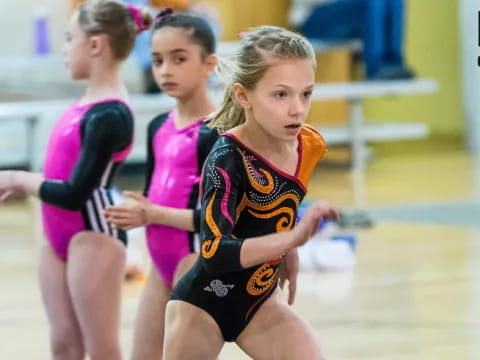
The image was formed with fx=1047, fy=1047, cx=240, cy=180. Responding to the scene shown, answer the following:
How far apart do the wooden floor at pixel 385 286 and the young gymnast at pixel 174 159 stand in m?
1.03

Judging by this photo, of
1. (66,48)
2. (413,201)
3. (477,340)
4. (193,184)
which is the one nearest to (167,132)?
(193,184)

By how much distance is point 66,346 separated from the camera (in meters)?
3.41

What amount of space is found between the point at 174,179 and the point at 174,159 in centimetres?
6

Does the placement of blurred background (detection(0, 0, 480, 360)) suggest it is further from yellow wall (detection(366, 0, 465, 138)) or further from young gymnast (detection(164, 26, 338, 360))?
young gymnast (detection(164, 26, 338, 360))

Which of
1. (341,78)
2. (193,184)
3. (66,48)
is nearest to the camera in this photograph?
(193,184)

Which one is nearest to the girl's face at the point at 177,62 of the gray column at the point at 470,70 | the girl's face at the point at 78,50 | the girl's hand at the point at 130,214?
the girl's face at the point at 78,50

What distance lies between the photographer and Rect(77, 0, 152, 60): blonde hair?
345 centimetres

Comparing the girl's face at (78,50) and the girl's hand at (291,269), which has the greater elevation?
the girl's face at (78,50)

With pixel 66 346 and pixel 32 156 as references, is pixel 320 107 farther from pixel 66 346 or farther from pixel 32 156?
pixel 66 346

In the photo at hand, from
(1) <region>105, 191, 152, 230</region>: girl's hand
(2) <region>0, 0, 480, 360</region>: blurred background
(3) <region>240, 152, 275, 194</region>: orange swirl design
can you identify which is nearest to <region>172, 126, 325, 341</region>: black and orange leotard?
(3) <region>240, 152, 275, 194</region>: orange swirl design

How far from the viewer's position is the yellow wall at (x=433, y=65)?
37.1 ft

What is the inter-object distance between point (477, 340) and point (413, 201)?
3921 millimetres

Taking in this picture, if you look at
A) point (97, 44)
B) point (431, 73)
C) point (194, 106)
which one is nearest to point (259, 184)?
point (194, 106)

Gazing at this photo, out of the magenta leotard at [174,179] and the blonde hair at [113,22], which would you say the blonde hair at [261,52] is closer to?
the magenta leotard at [174,179]
